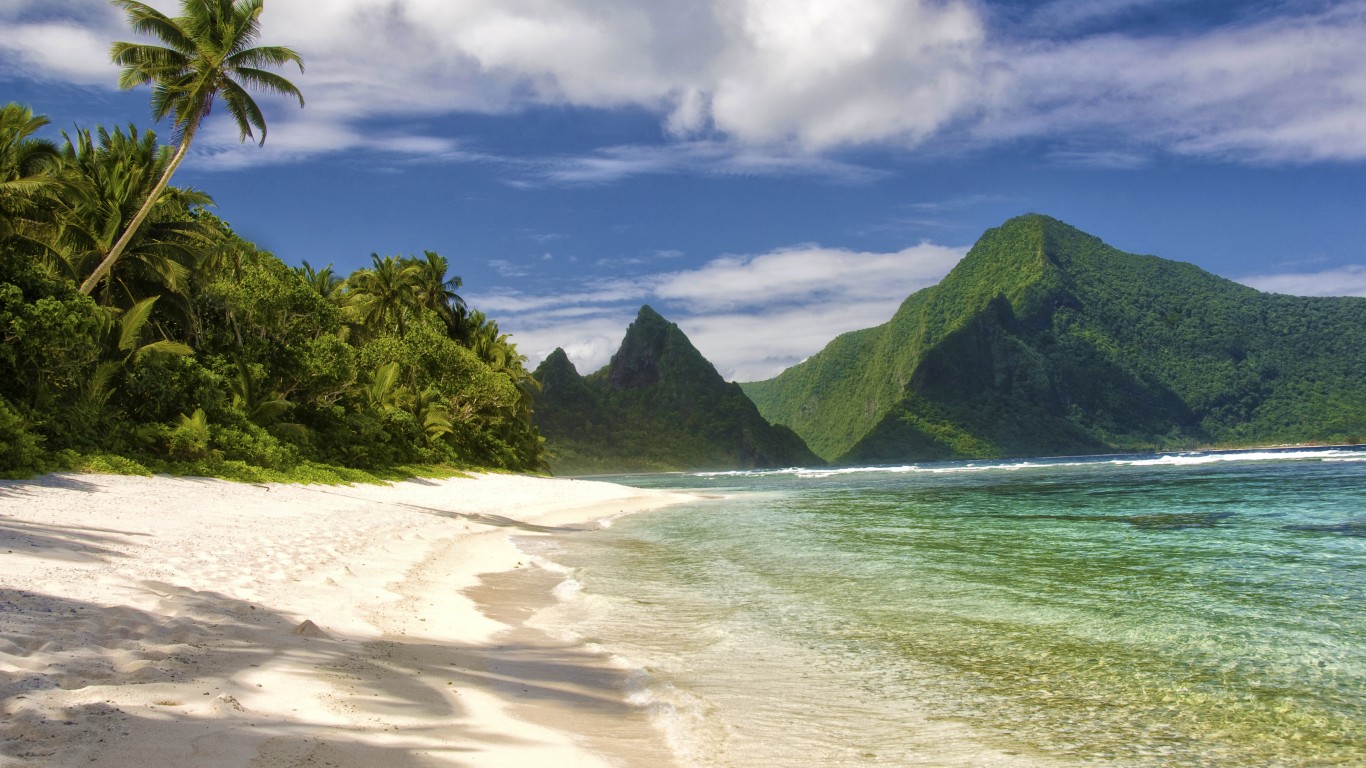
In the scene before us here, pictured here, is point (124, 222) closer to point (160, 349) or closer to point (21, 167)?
point (21, 167)

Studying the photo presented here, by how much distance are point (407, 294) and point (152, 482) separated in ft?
133

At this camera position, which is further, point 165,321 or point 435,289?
point 435,289

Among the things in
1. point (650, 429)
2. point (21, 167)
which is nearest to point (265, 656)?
point (21, 167)

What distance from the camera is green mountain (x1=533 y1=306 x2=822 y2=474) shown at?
6698 inches

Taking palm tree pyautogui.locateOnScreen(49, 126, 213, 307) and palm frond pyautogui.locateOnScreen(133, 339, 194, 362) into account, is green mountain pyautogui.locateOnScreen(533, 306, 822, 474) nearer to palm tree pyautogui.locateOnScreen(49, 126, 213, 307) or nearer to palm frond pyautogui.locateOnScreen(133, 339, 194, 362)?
palm tree pyautogui.locateOnScreen(49, 126, 213, 307)

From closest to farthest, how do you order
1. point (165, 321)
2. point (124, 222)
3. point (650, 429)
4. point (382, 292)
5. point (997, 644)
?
point (997, 644) → point (124, 222) → point (165, 321) → point (382, 292) → point (650, 429)

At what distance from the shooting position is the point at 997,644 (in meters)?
7.75

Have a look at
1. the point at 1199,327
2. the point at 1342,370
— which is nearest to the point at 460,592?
the point at 1342,370

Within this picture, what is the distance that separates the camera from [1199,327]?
195 metres

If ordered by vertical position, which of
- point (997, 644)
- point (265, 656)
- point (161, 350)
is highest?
point (161, 350)

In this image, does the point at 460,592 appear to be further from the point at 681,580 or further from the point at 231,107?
the point at 231,107

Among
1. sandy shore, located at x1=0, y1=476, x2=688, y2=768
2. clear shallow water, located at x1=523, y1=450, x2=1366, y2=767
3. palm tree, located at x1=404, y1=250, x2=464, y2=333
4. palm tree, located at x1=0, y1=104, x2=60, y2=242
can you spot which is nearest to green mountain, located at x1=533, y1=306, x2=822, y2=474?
palm tree, located at x1=404, y1=250, x2=464, y2=333

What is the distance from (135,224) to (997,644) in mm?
23502

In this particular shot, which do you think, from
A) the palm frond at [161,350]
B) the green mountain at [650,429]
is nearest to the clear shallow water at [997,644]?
the palm frond at [161,350]
